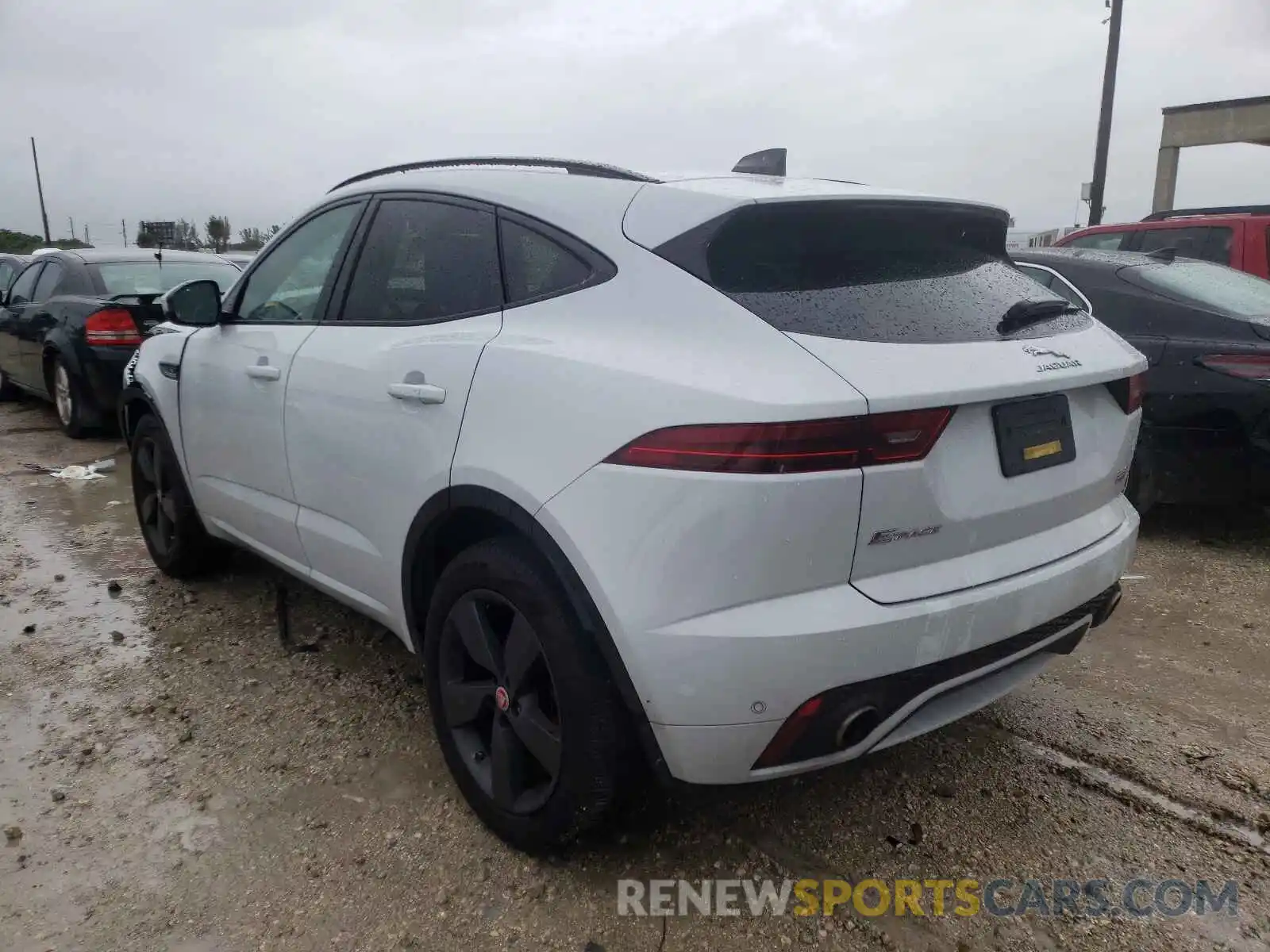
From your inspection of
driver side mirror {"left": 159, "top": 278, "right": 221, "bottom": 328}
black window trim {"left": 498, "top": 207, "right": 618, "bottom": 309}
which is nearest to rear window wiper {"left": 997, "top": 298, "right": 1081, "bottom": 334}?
black window trim {"left": 498, "top": 207, "right": 618, "bottom": 309}

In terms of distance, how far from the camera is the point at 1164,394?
4574mm

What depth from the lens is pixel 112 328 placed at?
736cm

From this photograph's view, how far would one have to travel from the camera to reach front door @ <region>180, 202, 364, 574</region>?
3.16 m

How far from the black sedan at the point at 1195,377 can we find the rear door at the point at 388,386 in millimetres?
2895

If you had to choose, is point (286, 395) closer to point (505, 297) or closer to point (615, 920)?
point (505, 297)

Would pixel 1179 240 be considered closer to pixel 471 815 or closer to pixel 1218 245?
pixel 1218 245

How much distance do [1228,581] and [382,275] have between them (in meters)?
3.96

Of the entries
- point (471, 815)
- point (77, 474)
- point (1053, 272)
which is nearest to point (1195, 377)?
point (1053, 272)

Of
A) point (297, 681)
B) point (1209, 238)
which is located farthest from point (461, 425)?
point (1209, 238)

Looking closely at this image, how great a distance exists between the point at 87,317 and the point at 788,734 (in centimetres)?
743

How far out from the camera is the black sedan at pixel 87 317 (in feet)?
24.3

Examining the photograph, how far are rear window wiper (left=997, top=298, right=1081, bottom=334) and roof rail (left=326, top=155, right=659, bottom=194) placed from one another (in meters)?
0.92

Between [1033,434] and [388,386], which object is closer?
[1033,434]

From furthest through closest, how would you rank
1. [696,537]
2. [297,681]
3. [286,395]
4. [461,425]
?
[297,681] < [286,395] < [461,425] < [696,537]
